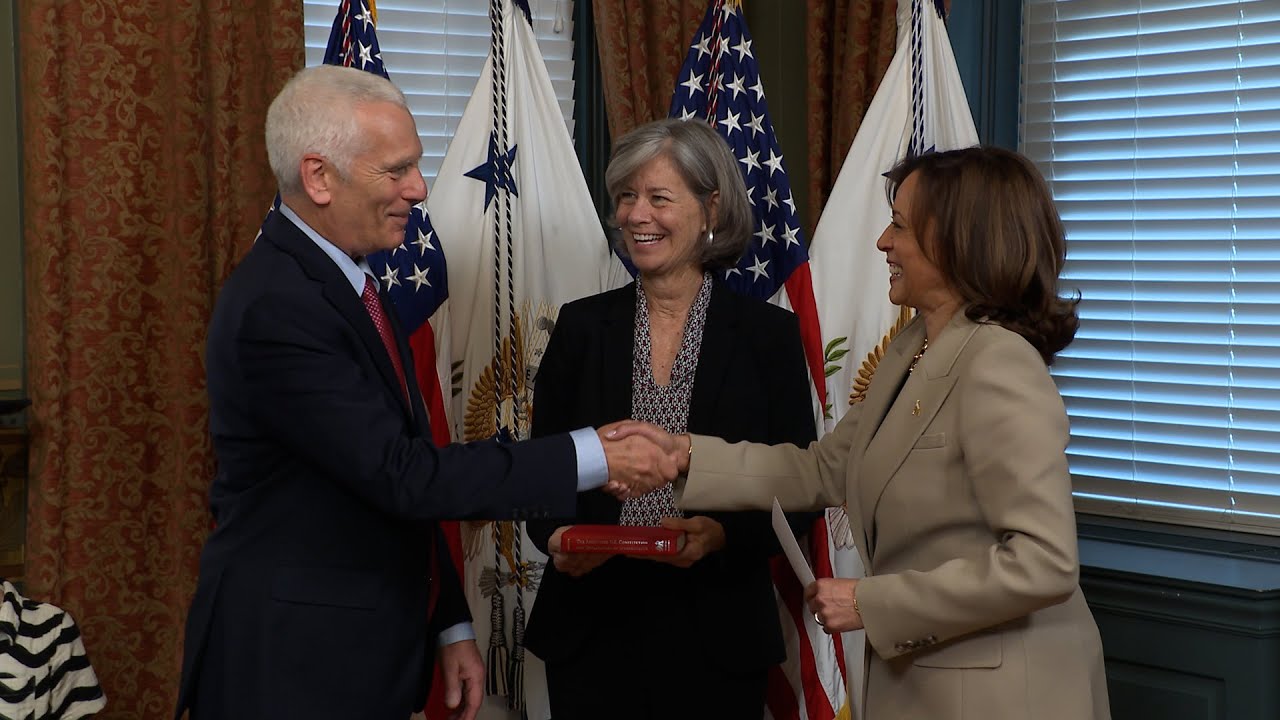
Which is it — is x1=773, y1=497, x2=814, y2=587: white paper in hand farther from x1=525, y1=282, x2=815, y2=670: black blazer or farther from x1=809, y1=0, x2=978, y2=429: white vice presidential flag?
x1=809, y1=0, x2=978, y2=429: white vice presidential flag

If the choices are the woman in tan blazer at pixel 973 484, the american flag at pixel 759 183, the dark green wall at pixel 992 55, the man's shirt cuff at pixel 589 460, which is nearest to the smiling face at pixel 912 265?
the woman in tan blazer at pixel 973 484

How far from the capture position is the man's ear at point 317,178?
6.11 feet

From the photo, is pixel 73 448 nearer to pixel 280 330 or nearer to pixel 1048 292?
pixel 280 330

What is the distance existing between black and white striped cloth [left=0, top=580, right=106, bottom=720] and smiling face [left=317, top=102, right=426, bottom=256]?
149 centimetres

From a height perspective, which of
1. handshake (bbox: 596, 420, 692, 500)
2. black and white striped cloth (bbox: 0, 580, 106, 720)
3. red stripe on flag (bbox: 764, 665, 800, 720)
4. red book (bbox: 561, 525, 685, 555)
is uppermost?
handshake (bbox: 596, 420, 692, 500)

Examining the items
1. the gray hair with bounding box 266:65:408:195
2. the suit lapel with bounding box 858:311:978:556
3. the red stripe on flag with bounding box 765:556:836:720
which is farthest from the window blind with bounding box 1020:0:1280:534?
the gray hair with bounding box 266:65:408:195

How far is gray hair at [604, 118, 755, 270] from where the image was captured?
2570mm

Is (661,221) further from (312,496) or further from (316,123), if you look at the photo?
(312,496)

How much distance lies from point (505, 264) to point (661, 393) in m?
0.92

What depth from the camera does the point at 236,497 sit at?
1812 mm

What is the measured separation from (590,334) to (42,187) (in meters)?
1.59

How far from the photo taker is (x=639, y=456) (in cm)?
203

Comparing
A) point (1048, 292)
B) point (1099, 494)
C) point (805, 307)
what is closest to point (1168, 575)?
point (1099, 494)

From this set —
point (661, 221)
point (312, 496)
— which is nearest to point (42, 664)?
point (312, 496)
